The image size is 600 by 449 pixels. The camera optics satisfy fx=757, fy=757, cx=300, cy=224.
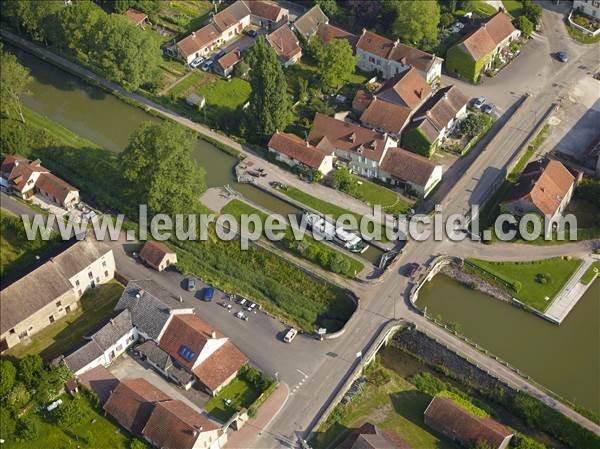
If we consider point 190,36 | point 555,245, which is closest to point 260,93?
point 190,36

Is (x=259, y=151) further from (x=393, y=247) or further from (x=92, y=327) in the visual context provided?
(x=92, y=327)

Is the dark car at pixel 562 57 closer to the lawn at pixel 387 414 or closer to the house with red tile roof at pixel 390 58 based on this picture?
the house with red tile roof at pixel 390 58

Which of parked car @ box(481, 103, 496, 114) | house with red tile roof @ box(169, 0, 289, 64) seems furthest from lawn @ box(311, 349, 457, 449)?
house with red tile roof @ box(169, 0, 289, 64)

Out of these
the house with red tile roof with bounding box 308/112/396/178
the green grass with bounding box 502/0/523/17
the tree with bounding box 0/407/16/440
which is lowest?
the tree with bounding box 0/407/16/440

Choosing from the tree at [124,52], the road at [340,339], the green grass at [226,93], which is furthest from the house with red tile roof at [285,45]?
the road at [340,339]

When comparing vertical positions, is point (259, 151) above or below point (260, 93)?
below

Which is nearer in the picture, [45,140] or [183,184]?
[183,184]

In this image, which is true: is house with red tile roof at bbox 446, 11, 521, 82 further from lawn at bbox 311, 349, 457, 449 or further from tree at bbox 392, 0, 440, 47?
lawn at bbox 311, 349, 457, 449
